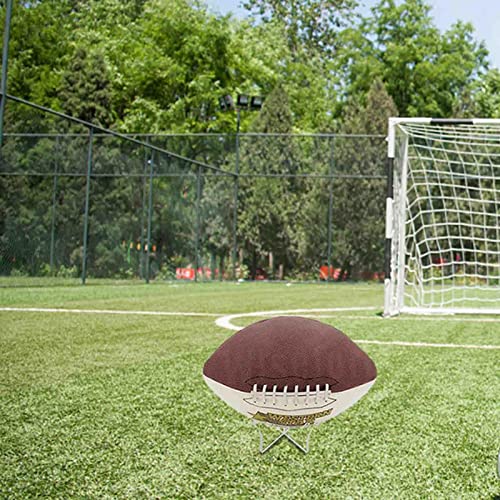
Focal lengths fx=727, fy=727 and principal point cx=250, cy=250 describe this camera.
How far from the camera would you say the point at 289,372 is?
1.40 metres

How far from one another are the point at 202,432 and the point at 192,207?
41.5 ft

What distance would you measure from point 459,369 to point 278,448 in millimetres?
1793

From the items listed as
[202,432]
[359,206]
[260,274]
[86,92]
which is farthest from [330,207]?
[202,432]

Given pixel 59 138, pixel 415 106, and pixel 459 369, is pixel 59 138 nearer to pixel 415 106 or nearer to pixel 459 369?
pixel 459 369

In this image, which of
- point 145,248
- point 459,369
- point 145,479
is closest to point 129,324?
point 459,369

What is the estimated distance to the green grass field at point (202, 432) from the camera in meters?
1.67

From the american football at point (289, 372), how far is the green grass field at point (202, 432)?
0.89 feet

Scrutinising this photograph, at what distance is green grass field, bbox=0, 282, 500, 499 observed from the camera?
1670mm

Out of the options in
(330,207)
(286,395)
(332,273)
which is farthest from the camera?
(332,273)

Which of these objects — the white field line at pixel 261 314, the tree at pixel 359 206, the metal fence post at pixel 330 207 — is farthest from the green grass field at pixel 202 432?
the tree at pixel 359 206

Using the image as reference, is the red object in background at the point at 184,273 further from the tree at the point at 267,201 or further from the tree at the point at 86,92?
the tree at the point at 86,92

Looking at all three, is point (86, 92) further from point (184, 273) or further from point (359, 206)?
point (359, 206)

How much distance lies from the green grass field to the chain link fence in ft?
23.0

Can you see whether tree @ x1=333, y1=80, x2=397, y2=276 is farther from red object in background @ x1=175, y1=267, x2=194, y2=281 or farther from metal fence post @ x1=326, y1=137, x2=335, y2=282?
red object in background @ x1=175, y1=267, x2=194, y2=281
